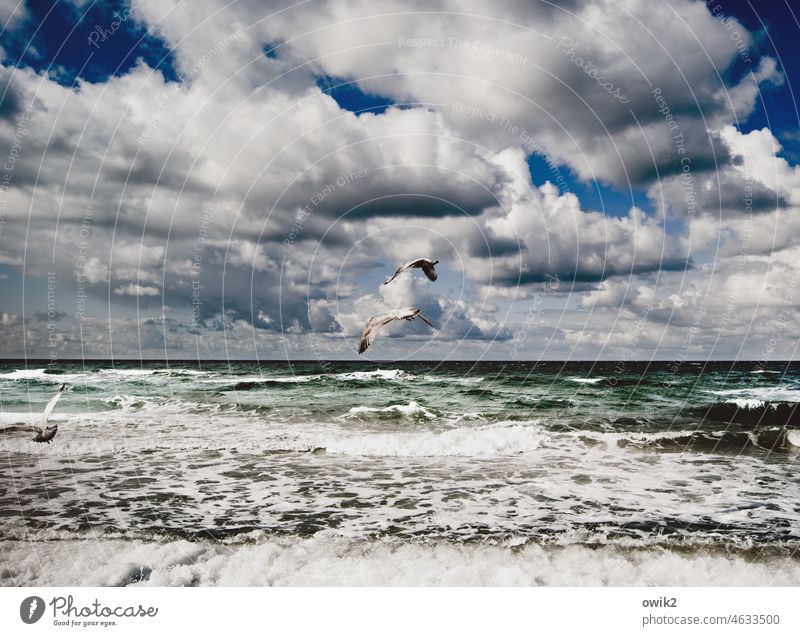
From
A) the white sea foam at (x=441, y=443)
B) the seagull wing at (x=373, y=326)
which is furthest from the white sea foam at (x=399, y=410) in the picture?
the seagull wing at (x=373, y=326)

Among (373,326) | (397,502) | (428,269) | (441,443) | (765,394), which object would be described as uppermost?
(428,269)

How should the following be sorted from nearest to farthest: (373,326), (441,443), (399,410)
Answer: (373,326) → (441,443) → (399,410)

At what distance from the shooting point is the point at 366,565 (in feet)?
28.0

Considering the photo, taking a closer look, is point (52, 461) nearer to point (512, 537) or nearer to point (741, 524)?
point (512, 537)

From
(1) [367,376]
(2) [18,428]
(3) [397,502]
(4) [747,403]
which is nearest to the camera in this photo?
(3) [397,502]

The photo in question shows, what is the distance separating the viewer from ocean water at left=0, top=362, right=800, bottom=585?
8344 millimetres

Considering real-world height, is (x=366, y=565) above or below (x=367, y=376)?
above

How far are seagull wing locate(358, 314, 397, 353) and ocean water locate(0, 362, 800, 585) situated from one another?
3840 millimetres

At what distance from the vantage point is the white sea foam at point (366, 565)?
26.2ft
